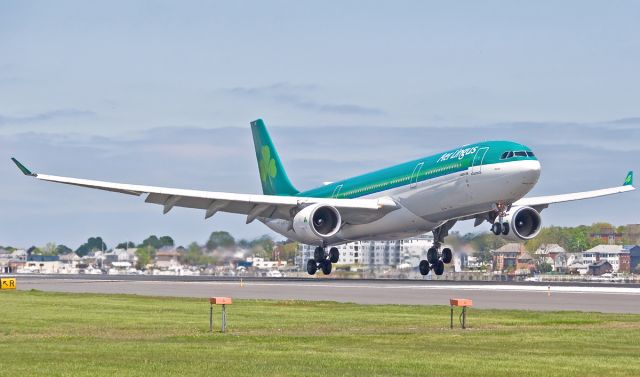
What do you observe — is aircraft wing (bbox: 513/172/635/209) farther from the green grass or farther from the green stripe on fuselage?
the green grass

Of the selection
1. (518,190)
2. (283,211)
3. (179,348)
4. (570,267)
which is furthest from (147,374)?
(570,267)

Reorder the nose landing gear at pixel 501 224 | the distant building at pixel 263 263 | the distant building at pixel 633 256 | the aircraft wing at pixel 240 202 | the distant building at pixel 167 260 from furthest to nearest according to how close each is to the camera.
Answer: the distant building at pixel 633 256
the distant building at pixel 167 260
the distant building at pixel 263 263
the aircraft wing at pixel 240 202
the nose landing gear at pixel 501 224

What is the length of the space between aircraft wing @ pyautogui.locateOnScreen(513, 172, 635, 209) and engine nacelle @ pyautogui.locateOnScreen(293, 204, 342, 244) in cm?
1201

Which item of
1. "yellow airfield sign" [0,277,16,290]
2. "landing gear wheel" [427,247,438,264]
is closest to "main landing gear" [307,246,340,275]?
"landing gear wheel" [427,247,438,264]

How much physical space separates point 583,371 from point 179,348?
8.92m

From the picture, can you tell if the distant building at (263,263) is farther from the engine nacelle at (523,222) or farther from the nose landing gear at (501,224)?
the nose landing gear at (501,224)

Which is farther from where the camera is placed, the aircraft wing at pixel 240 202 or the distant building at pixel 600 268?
the distant building at pixel 600 268

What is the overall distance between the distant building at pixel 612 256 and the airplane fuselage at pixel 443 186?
240 feet

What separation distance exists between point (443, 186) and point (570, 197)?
16.3 metres

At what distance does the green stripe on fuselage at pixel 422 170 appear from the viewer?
60.2 metres

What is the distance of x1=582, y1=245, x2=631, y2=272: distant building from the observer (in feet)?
484

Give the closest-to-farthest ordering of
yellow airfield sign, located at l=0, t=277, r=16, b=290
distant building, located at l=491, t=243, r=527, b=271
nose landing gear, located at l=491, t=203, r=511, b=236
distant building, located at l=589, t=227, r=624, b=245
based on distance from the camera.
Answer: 1. yellow airfield sign, located at l=0, t=277, r=16, b=290
2. nose landing gear, located at l=491, t=203, r=511, b=236
3. distant building, located at l=491, t=243, r=527, b=271
4. distant building, located at l=589, t=227, r=624, b=245


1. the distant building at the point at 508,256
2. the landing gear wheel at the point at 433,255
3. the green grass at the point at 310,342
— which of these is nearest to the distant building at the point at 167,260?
the distant building at the point at 508,256

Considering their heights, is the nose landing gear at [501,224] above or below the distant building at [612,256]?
below
